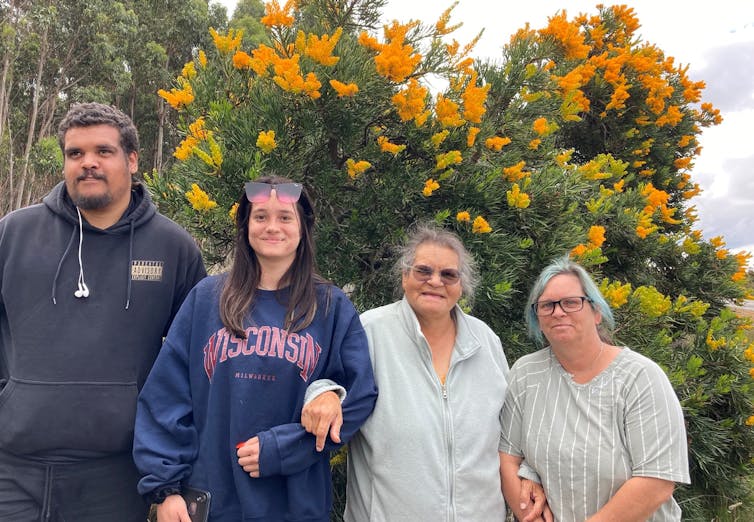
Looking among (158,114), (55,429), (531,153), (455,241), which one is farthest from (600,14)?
(158,114)

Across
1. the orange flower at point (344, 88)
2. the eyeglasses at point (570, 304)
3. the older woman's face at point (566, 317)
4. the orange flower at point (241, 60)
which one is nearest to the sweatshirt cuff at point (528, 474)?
the older woman's face at point (566, 317)

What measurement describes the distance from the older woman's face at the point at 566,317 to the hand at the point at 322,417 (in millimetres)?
797

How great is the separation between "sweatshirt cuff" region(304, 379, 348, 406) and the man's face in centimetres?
108

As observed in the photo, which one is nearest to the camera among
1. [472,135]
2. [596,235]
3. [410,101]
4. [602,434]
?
[602,434]

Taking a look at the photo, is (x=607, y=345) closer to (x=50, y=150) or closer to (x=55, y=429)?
(x=55, y=429)

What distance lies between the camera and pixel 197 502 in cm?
166

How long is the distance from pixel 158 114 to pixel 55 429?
20176 mm

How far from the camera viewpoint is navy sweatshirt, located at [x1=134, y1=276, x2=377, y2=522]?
5.41 feet

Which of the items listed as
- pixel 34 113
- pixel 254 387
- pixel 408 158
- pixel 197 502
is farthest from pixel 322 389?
pixel 34 113

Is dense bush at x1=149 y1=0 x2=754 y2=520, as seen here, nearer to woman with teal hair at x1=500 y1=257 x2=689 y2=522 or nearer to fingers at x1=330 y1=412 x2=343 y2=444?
woman with teal hair at x1=500 y1=257 x2=689 y2=522

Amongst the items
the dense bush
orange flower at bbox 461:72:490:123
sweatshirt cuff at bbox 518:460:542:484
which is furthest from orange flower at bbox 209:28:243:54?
sweatshirt cuff at bbox 518:460:542:484

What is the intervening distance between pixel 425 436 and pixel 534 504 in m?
0.46

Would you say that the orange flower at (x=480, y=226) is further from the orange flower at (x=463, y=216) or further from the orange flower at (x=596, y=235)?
the orange flower at (x=596, y=235)

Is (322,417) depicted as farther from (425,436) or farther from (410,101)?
(410,101)
